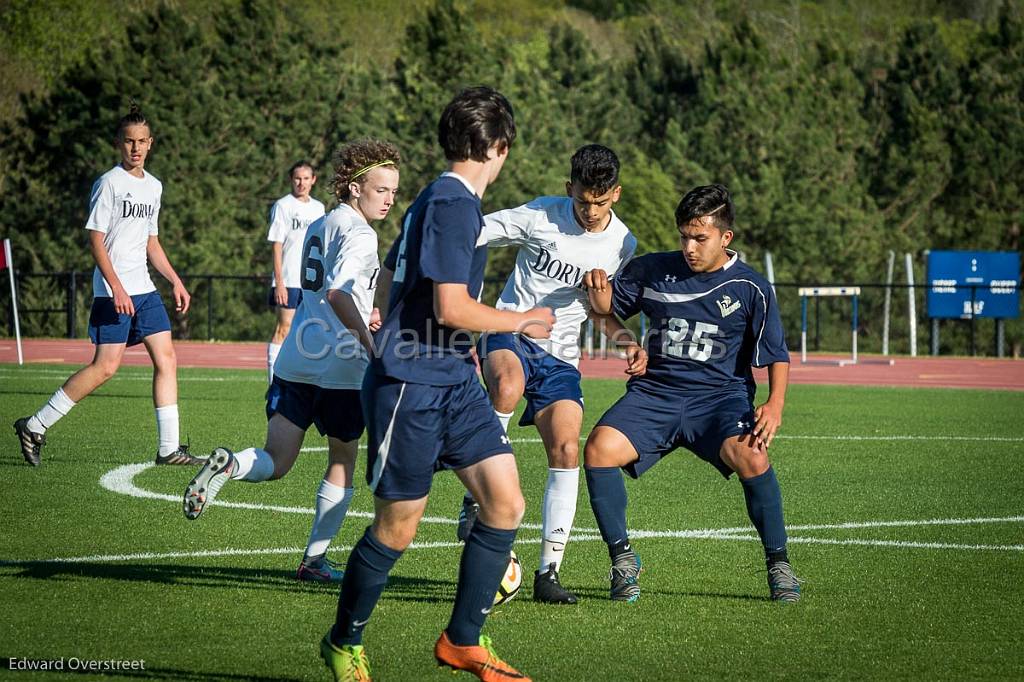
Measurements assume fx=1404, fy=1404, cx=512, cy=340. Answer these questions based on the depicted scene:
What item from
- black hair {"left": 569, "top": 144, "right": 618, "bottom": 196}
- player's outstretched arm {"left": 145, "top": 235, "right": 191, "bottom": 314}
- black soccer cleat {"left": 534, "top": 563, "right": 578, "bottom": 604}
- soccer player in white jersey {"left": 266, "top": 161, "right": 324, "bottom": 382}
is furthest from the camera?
soccer player in white jersey {"left": 266, "top": 161, "right": 324, "bottom": 382}

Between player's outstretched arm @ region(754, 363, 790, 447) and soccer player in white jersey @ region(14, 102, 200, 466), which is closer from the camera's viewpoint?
player's outstretched arm @ region(754, 363, 790, 447)

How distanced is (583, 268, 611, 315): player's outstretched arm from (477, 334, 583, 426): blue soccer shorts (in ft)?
1.27

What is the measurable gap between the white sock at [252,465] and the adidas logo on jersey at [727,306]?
7.23 feet

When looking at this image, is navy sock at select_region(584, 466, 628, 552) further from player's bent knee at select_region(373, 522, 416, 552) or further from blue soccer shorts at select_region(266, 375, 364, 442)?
player's bent knee at select_region(373, 522, 416, 552)

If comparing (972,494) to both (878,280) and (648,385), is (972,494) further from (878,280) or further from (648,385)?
(878,280)

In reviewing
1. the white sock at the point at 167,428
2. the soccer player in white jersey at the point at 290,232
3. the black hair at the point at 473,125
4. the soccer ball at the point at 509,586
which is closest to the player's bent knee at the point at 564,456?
the soccer ball at the point at 509,586

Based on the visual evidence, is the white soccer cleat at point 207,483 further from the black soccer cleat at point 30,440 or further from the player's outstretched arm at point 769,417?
the black soccer cleat at point 30,440

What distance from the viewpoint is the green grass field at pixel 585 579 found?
199 inches

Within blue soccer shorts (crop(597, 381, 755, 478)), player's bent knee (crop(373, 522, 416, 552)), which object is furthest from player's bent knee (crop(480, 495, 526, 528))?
blue soccer shorts (crop(597, 381, 755, 478))

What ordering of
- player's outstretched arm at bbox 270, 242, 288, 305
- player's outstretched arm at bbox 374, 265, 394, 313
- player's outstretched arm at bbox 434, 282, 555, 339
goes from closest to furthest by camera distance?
1. player's outstretched arm at bbox 434, 282, 555, 339
2. player's outstretched arm at bbox 374, 265, 394, 313
3. player's outstretched arm at bbox 270, 242, 288, 305

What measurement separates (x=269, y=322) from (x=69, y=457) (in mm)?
22603

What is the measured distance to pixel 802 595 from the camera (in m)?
6.14

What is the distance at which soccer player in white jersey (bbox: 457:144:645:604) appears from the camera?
21.3 ft

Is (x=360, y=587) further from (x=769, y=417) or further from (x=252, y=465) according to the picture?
(x=769, y=417)
